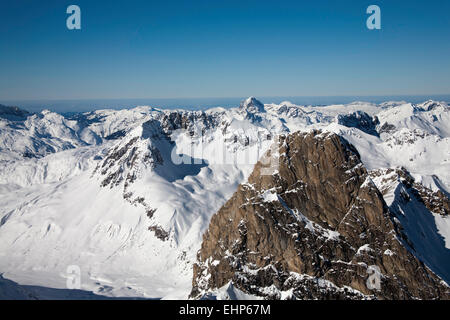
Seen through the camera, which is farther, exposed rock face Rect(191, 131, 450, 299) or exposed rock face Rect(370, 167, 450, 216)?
exposed rock face Rect(370, 167, 450, 216)

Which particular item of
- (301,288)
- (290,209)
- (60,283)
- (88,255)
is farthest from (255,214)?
(88,255)

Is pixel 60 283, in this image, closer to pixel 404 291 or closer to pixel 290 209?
pixel 290 209

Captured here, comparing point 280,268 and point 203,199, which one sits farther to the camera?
point 203,199

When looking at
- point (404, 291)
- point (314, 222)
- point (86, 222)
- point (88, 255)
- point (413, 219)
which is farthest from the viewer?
point (86, 222)

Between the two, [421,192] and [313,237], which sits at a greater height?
[421,192]

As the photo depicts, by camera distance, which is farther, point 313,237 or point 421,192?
point 421,192

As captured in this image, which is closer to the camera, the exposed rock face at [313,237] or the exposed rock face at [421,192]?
the exposed rock face at [313,237]
